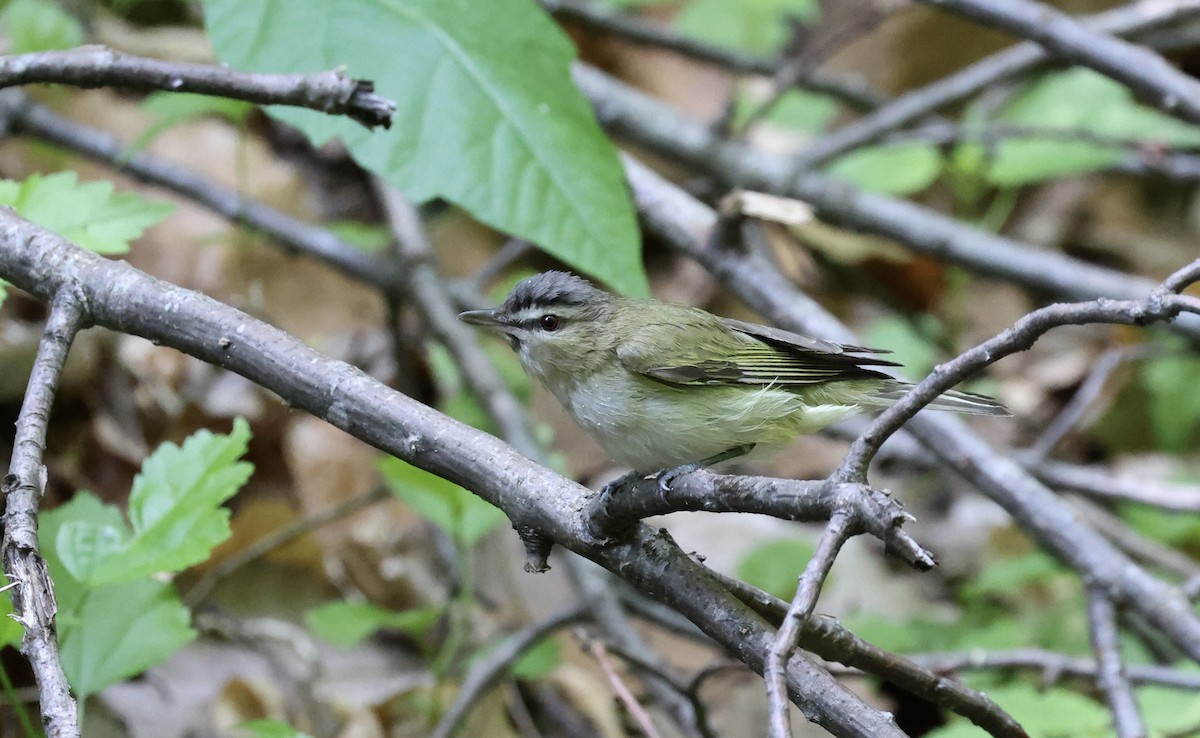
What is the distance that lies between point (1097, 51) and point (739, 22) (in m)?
4.04

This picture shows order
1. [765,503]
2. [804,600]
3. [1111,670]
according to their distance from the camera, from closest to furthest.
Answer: [804,600] → [765,503] → [1111,670]

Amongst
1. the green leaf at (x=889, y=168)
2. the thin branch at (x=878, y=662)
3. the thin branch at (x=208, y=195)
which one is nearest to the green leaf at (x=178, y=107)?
the thin branch at (x=208, y=195)

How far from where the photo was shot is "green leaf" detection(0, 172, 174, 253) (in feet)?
8.77

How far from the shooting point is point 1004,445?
7047 millimetres

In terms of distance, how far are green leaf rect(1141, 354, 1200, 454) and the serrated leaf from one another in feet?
21.5

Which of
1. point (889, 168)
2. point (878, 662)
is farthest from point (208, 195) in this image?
point (878, 662)

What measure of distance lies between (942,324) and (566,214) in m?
5.27

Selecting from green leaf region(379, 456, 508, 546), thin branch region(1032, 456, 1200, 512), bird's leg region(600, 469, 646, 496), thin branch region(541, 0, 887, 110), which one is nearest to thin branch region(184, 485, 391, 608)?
green leaf region(379, 456, 508, 546)

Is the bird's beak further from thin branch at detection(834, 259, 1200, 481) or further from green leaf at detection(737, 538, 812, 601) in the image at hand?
thin branch at detection(834, 259, 1200, 481)

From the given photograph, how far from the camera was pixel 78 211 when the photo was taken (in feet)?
8.91

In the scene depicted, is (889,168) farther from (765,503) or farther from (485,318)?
(765,503)

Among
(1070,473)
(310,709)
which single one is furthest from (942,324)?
(310,709)

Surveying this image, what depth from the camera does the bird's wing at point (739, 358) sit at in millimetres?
3270

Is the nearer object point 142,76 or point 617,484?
point 617,484
